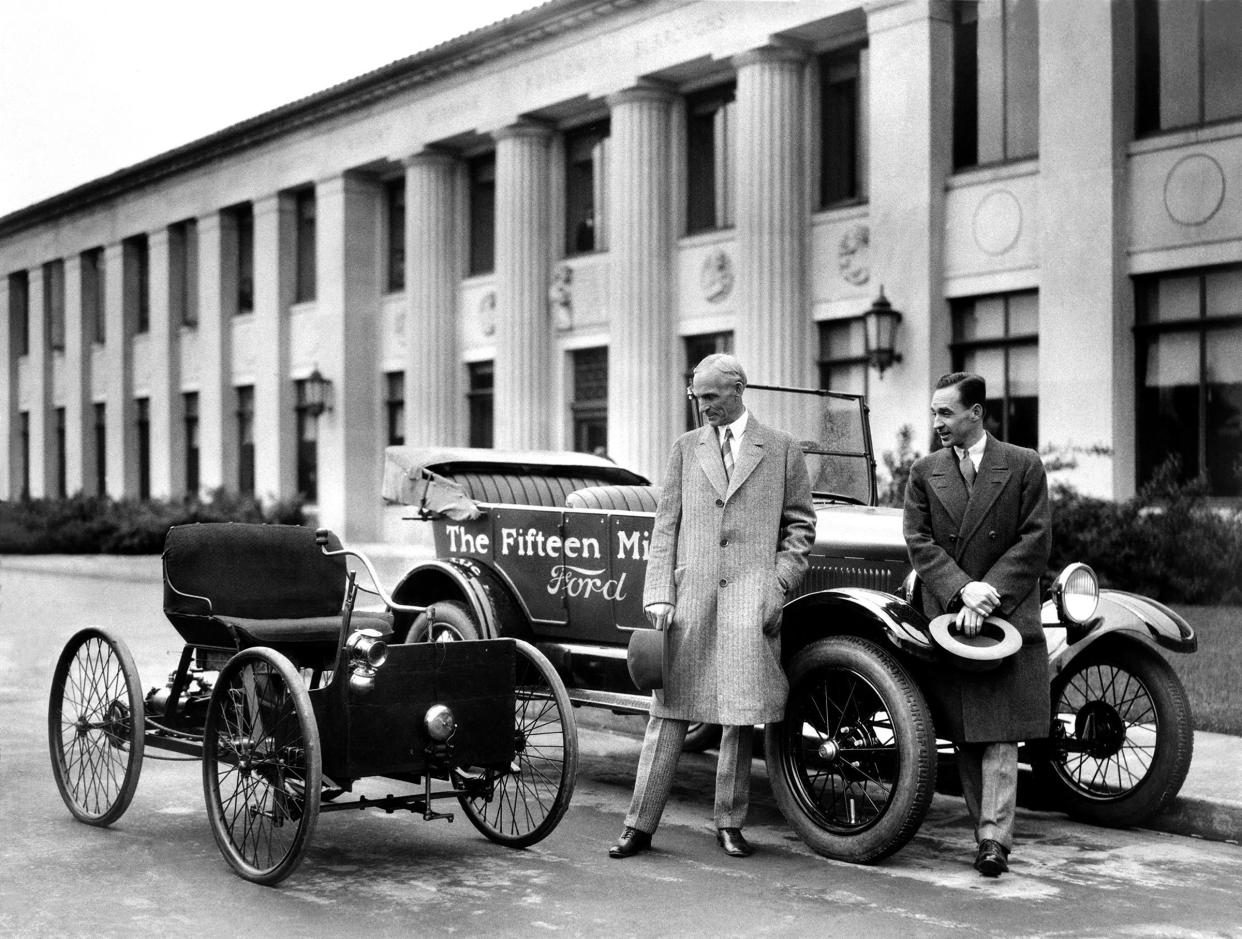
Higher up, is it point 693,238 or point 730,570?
point 693,238

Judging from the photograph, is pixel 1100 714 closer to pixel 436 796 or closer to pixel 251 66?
pixel 436 796

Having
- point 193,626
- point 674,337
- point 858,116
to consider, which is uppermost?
point 858,116

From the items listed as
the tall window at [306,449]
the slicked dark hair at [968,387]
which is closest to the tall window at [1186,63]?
the slicked dark hair at [968,387]

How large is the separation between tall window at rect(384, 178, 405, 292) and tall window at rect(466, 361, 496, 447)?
10.1 feet

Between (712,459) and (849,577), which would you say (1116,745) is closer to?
(849,577)

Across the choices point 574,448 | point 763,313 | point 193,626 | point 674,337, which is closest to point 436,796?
point 193,626

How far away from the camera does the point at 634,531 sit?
7770 mm

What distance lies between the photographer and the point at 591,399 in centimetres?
2473

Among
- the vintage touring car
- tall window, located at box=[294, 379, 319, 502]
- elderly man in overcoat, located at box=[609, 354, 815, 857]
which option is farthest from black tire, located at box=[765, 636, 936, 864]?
tall window, located at box=[294, 379, 319, 502]

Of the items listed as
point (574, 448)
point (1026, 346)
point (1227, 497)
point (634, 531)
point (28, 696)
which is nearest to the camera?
point (634, 531)

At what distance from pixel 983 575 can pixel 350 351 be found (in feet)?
78.9

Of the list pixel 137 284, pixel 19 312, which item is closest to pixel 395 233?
pixel 137 284

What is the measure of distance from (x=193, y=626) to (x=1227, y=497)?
12.9m

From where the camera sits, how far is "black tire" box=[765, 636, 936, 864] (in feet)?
19.5
